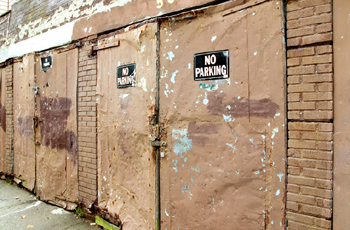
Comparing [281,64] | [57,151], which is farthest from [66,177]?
[281,64]

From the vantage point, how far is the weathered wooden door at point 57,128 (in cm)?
420

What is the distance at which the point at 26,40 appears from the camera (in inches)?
213

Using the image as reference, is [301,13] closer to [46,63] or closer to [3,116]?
[46,63]

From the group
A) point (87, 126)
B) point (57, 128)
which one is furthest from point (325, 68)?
point (57, 128)

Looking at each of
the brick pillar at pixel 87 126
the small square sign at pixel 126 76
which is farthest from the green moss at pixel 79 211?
the small square sign at pixel 126 76

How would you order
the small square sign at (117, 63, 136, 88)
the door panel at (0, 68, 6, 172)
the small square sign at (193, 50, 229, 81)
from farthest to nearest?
the door panel at (0, 68, 6, 172) → the small square sign at (117, 63, 136, 88) → the small square sign at (193, 50, 229, 81)

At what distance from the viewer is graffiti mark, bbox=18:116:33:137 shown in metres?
5.16

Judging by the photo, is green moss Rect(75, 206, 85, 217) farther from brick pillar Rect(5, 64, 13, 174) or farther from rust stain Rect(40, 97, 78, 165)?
brick pillar Rect(5, 64, 13, 174)

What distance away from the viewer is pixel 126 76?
3.34 m

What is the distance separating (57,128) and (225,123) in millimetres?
3293

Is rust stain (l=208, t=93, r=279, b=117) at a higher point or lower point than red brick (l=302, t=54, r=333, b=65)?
lower

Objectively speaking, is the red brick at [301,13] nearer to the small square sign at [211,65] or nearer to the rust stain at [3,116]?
the small square sign at [211,65]

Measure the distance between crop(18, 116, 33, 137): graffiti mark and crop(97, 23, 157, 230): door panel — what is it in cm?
235

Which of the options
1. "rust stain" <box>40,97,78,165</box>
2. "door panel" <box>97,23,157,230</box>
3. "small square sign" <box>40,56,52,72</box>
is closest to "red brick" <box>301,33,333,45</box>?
"door panel" <box>97,23,157,230</box>
